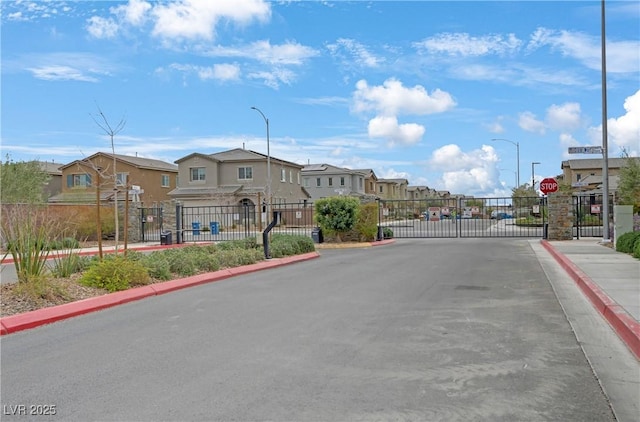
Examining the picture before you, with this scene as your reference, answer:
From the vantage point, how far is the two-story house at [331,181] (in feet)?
260

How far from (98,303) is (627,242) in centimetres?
1563

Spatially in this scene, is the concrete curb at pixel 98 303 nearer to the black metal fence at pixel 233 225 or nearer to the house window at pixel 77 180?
the black metal fence at pixel 233 225

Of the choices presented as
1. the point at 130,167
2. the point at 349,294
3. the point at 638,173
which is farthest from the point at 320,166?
the point at 349,294

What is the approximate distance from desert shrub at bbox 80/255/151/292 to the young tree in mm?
25611

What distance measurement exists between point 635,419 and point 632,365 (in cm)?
180

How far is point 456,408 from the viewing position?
5.00 meters

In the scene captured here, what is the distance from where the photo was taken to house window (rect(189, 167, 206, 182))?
193 ft

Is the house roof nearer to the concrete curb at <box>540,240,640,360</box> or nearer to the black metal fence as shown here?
the black metal fence

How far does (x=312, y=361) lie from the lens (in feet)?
21.1

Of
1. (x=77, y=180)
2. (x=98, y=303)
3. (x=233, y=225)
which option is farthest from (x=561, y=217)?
(x=77, y=180)

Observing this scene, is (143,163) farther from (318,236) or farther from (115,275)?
(115,275)

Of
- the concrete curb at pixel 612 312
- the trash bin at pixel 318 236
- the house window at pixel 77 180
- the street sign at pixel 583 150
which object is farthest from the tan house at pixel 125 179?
the concrete curb at pixel 612 312

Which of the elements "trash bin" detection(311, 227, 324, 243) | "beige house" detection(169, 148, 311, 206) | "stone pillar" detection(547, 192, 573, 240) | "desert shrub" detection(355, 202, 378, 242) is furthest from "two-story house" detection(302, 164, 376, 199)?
"stone pillar" detection(547, 192, 573, 240)

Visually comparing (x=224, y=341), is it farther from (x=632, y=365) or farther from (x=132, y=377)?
(x=632, y=365)
